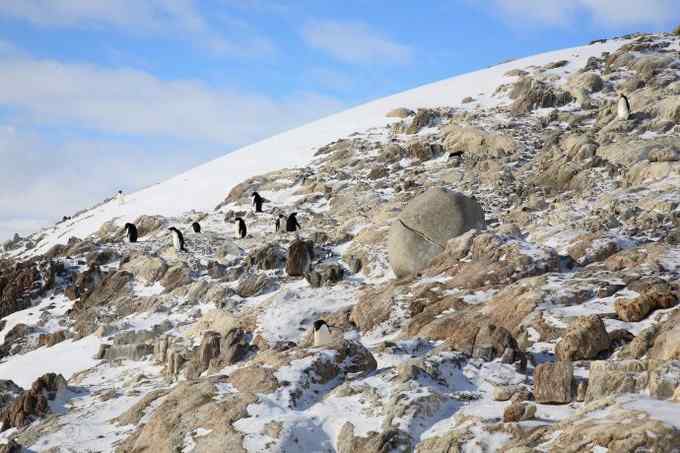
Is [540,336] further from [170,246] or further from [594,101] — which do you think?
[594,101]

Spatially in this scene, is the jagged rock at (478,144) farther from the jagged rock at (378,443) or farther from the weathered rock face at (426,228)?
the jagged rock at (378,443)

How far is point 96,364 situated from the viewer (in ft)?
63.3

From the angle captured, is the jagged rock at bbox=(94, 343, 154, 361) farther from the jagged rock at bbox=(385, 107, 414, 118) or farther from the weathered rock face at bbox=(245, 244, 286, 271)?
the jagged rock at bbox=(385, 107, 414, 118)

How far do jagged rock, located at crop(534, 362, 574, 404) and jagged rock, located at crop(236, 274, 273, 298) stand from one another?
38.8 feet

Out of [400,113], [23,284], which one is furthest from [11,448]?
[400,113]

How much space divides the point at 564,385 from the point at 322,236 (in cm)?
1473

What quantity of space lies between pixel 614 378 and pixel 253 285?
13.3m

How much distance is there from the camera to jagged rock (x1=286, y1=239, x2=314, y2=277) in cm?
2156

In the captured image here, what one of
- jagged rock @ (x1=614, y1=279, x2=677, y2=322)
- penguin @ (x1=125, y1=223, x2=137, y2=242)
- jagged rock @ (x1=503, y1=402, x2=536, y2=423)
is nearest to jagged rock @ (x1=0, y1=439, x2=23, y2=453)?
jagged rock @ (x1=503, y1=402, x2=536, y2=423)

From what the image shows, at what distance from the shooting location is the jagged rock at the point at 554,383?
9.88m

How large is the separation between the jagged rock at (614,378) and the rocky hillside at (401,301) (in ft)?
0.10

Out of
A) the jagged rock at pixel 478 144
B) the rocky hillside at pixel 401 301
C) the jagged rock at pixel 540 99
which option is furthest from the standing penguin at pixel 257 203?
the jagged rock at pixel 540 99

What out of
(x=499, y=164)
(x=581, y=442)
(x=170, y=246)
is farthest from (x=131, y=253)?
(x=581, y=442)

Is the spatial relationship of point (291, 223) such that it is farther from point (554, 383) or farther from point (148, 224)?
point (554, 383)
